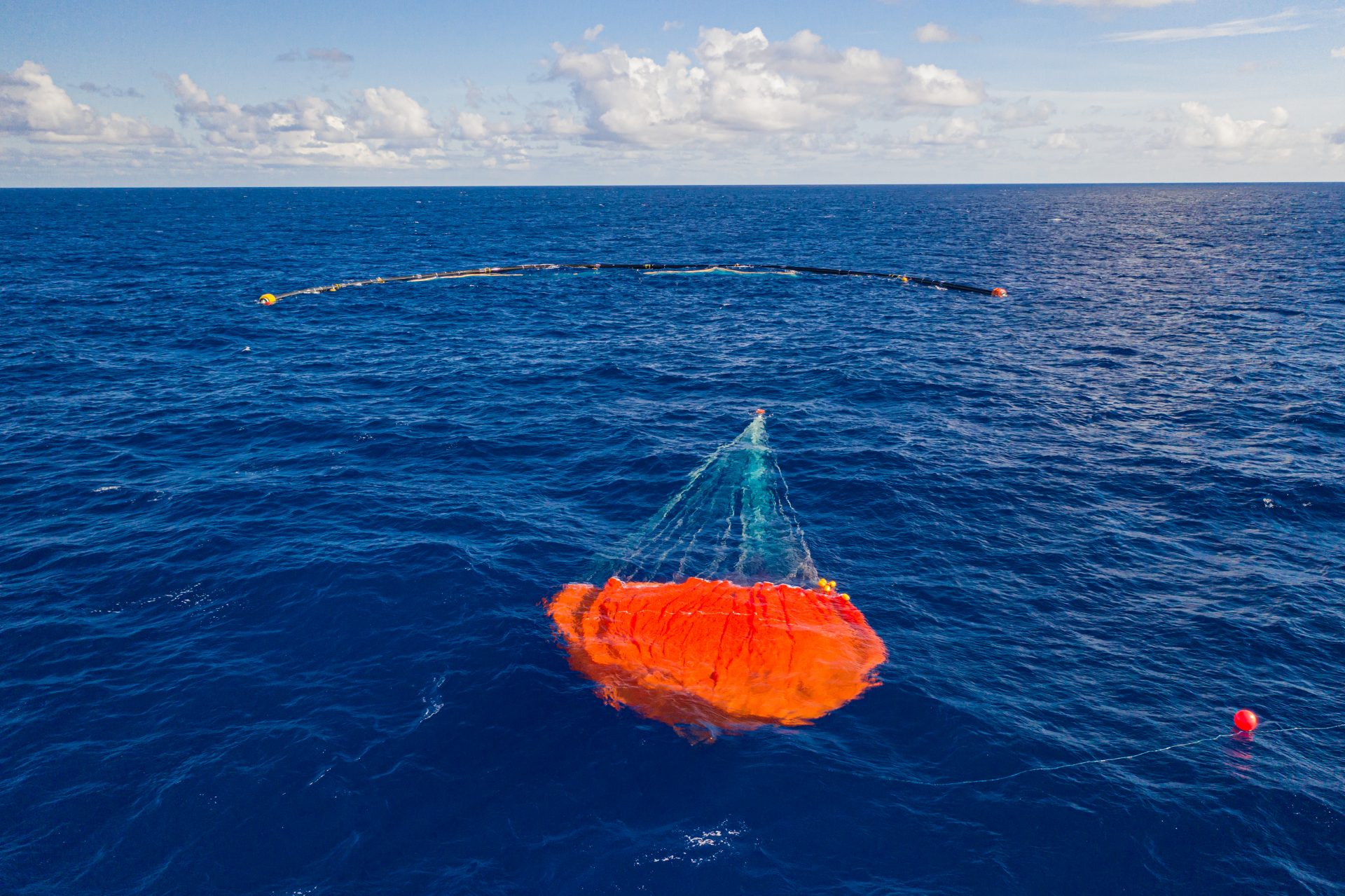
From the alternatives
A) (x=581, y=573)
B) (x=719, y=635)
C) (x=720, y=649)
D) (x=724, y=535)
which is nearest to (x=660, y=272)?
(x=724, y=535)

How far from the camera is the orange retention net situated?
35938 millimetres

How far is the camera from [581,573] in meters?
46.3

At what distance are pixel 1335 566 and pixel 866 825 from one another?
37.3m

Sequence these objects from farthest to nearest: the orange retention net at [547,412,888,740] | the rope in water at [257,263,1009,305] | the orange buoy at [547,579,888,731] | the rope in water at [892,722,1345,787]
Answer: the rope in water at [257,263,1009,305], the orange retention net at [547,412,888,740], the orange buoy at [547,579,888,731], the rope in water at [892,722,1345,787]

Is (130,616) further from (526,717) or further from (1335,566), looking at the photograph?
(1335,566)

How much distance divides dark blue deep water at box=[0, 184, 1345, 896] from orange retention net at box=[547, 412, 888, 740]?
4.36 feet

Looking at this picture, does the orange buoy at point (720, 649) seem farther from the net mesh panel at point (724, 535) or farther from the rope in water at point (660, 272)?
the rope in water at point (660, 272)

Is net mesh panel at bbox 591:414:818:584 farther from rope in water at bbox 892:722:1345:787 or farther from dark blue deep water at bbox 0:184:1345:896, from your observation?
rope in water at bbox 892:722:1345:787

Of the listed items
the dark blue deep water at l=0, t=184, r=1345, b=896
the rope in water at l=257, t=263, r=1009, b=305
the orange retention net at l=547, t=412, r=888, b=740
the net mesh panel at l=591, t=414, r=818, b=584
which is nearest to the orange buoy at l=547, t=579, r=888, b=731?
the orange retention net at l=547, t=412, r=888, b=740

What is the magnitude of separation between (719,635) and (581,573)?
36.5 ft

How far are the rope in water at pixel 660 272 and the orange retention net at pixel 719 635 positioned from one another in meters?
93.5

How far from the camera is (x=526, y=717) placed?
34.9 meters

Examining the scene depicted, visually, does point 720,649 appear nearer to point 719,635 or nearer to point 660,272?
point 719,635

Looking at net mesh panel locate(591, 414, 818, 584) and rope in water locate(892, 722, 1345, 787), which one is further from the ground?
net mesh panel locate(591, 414, 818, 584)
